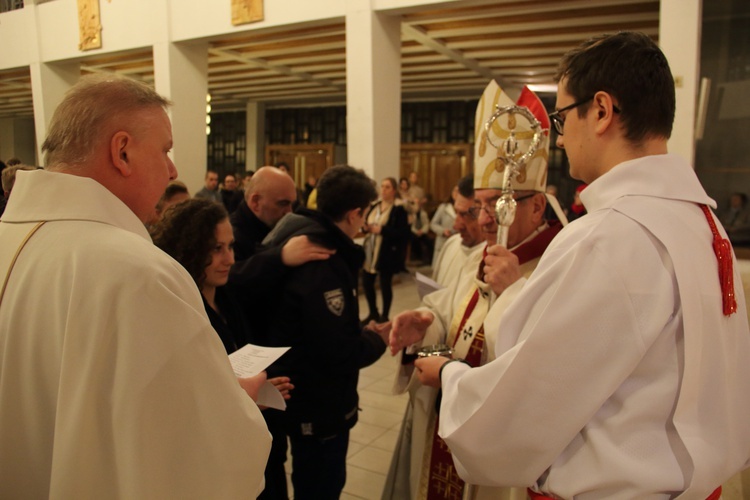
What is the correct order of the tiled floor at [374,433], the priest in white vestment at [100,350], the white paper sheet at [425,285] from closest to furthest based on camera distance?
the priest in white vestment at [100,350] < the white paper sheet at [425,285] < the tiled floor at [374,433]

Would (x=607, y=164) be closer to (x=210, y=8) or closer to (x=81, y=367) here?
(x=81, y=367)

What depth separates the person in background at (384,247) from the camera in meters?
6.83

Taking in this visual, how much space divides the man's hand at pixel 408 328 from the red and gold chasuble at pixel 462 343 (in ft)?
0.36

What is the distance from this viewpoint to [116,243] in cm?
103

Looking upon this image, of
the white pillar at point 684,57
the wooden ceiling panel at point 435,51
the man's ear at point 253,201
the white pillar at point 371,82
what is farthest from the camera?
the wooden ceiling panel at point 435,51

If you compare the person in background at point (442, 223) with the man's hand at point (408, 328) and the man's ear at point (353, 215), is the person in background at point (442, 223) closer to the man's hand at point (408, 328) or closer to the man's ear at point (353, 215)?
the man's ear at point (353, 215)

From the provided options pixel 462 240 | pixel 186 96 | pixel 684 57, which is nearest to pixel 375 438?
pixel 462 240

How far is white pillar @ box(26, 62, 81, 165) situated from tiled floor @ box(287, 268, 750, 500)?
20.5 feet

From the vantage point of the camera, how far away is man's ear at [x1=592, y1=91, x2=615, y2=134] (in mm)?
1168

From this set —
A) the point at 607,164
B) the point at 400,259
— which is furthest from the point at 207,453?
the point at 400,259

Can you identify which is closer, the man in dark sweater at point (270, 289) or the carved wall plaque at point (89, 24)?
the man in dark sweater at point (270, 289)

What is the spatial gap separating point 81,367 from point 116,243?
22 cm

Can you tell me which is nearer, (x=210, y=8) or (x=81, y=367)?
(x=81, y=367)

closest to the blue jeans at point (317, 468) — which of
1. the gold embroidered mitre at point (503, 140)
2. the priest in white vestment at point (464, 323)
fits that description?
the priest in white vestment at point (464, 323)
